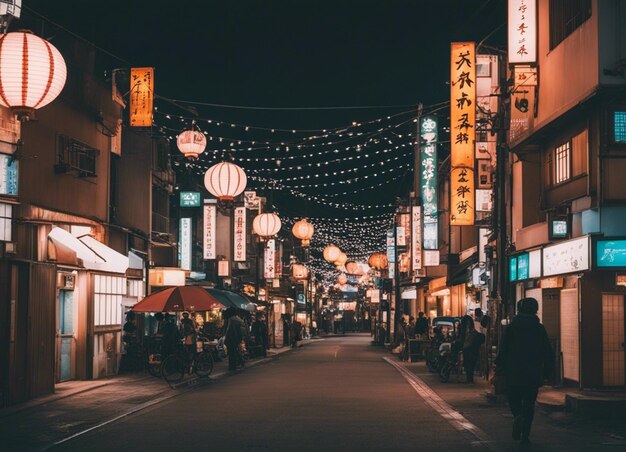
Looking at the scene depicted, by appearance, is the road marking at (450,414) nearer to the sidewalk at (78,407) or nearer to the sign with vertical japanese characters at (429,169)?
the sidewalk at (78,407)

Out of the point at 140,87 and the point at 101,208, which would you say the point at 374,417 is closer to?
the point at 101,208

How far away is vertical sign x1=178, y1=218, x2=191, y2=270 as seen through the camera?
42.2 m

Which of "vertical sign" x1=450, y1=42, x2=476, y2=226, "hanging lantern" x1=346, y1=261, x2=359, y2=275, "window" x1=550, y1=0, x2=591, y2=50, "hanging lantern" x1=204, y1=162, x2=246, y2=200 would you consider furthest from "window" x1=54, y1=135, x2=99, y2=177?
"hanging lantern" x1=346, y1=261, x2=359, y2=275

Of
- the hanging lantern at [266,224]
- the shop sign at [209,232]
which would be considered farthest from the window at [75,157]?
the shop sign at [209,232]

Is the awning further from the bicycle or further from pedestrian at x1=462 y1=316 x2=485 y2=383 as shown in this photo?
pedestrian at x1=462 y1=316 x2=485 y2=383

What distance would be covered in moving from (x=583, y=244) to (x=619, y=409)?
430cm

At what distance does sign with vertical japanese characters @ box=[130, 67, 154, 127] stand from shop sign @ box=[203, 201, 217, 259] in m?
15.5

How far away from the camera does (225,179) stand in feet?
95.8

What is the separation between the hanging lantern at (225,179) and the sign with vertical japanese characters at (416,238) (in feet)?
54.8

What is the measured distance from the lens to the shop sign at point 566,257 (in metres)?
19.3

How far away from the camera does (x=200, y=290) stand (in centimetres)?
2647

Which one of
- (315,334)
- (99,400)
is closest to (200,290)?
(99,400)

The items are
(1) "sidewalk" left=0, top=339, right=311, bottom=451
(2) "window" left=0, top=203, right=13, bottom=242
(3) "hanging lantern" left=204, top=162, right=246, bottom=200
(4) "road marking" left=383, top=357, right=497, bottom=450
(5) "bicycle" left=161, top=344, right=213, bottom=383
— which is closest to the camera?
(4) "road marking" left=383, top=357, right=497, bottom=450

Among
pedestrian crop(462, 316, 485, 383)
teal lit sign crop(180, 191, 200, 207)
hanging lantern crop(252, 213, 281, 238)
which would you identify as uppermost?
teal lit sign crop(180, 191, 200, 207)
